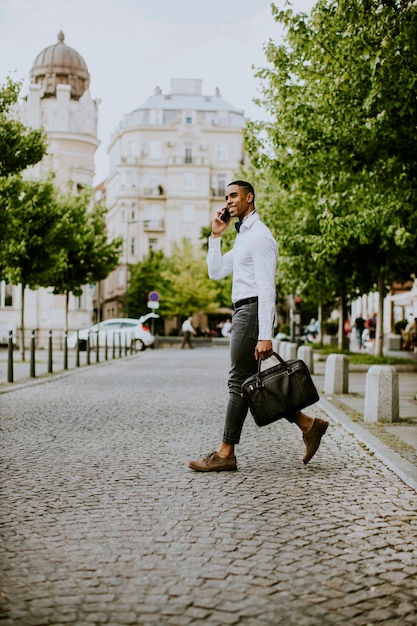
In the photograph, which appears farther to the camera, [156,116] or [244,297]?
[156,116]

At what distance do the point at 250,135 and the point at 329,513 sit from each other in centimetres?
1447

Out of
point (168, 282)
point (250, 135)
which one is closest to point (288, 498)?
point (250, 135)

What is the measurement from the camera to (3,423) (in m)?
10.5

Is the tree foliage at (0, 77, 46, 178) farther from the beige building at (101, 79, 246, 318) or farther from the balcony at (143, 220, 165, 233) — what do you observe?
the balcony at (143, 220, 165, 233)

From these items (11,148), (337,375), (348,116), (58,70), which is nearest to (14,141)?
(11,148)

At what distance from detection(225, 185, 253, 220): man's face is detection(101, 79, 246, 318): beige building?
7892 cm

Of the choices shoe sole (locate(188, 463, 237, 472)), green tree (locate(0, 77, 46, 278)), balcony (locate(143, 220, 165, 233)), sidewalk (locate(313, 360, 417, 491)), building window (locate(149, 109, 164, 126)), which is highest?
building window (locate(149, 109, 164, 126))

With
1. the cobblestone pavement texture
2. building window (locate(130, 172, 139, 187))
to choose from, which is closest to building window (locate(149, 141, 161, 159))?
building window (locate(130, 172, 139, 187))

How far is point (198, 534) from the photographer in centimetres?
495

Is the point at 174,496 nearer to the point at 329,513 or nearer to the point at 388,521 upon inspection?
the point at 329,513

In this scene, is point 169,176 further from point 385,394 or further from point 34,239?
point 385,394

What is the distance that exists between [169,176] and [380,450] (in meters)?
80.7

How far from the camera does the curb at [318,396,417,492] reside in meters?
6.89

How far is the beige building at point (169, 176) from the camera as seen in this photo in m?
87.2
